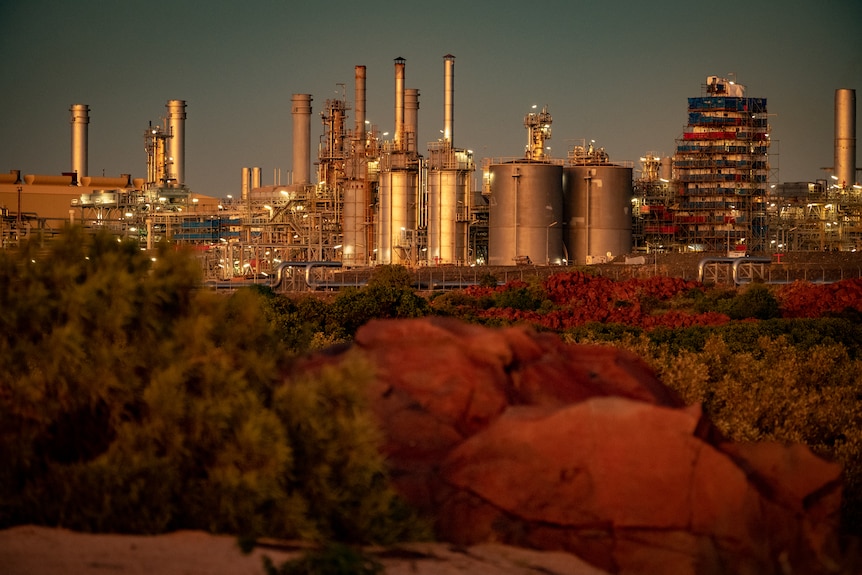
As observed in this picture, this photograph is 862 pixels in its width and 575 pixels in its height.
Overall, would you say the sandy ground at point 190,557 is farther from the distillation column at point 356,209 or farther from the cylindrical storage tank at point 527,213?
the distillation column at point 356,209

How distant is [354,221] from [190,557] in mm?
70877

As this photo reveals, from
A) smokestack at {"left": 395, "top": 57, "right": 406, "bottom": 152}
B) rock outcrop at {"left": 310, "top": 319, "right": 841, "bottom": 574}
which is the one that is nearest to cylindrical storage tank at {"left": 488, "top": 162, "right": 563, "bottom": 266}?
smokestack at {"left": 395, "top": 57, "right": 406, "bottom": 152}

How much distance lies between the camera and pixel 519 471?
12.0 metres

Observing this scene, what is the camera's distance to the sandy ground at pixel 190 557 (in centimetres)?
1080

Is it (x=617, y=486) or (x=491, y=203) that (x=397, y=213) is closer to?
(x=491, y=203)

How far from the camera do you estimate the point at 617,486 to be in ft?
38.8

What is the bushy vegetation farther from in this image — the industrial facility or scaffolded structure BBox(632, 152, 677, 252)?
scaffolded structure BBox(632, 152, 677, 252)

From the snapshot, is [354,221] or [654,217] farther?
[654,217]

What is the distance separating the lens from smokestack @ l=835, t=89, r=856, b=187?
94625mm

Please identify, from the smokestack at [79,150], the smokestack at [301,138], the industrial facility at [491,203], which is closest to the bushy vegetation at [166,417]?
the industrial facility at [491,203]

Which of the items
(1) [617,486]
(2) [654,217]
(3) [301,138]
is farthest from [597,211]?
(1) [617,486]

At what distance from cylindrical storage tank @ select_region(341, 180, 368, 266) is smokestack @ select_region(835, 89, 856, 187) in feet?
117

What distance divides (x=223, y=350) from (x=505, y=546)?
136 inches

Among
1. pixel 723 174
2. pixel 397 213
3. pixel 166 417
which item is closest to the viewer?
pixel 166 417
